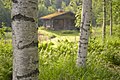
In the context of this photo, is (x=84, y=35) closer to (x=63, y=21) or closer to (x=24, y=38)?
(x=24, y=38)

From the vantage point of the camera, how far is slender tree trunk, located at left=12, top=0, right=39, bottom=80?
2.21m

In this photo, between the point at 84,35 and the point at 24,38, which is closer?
the point at 24,38

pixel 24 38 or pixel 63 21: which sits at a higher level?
pixel 63 21

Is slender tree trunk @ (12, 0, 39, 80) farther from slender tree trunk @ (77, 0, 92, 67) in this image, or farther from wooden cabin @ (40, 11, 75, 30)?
wooden cabin @ (40, 11, 75, 30)

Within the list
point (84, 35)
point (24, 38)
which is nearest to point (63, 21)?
point (84, 35)

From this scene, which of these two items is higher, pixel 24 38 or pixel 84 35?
pixel 24 38

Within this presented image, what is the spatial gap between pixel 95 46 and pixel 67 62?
5570mm

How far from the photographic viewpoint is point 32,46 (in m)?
2.30

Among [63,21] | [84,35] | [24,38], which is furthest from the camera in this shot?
[63,21]

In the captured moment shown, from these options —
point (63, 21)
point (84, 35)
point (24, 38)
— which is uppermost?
point (63, 21)

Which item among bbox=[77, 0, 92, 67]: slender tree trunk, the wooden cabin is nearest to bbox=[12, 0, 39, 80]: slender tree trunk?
bbox=[77, 0, 92, 67]: slender tree trunk

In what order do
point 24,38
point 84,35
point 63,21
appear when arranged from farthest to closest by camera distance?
point 63,21, point 84,35, point 24,38

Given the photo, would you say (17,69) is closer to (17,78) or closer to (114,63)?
(17,78)

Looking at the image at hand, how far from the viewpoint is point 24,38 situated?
222cm
